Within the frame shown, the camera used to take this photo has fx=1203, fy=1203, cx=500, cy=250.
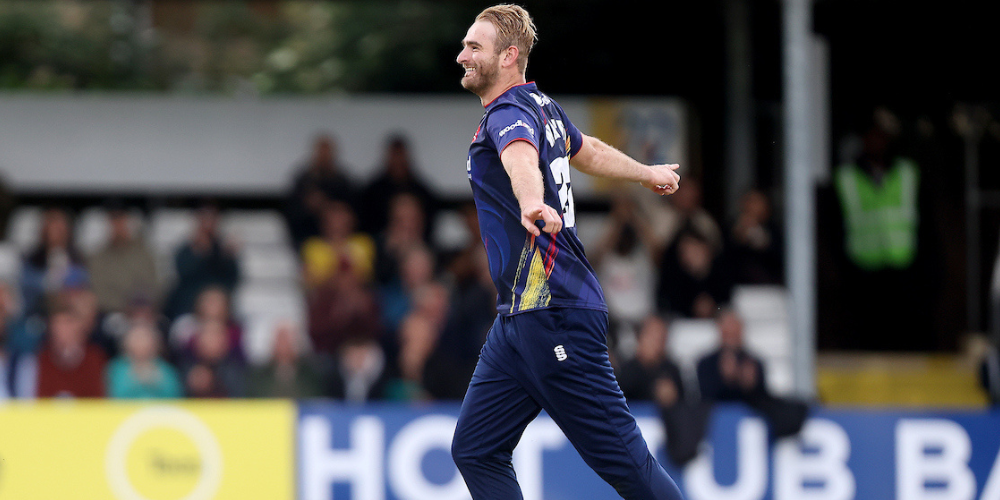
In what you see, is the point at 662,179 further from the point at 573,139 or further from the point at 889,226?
the point at 889,226

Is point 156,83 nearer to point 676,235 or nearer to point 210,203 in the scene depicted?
point 210,203

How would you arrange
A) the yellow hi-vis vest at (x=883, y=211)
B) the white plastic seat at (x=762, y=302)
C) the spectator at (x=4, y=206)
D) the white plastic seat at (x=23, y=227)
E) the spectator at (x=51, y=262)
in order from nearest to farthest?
the yellow hi-vis vest at (x=883, y=211)
the spectator at (x=51, y=262)
the white plastic seat at (x=762, y=302)
the white plastic seat at (x=23, y=227)
the spectator at (x=4, y=206)

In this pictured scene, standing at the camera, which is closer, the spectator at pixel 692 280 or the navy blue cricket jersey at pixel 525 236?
the navy blue cricket jersey at pixel 525 236

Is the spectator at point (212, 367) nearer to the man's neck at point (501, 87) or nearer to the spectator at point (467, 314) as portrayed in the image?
the spectator at point (467, 314)

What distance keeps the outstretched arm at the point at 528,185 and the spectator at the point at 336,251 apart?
668cm

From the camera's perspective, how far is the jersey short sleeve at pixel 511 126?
153 inches

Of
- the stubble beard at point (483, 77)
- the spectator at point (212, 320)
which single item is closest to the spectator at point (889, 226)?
the spectator at point (212, 320)

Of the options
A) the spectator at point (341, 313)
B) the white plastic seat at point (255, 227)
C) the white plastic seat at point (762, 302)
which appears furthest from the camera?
the white plastic seat at point (255, 227)

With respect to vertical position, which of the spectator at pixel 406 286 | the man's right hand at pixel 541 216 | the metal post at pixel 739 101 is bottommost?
the spectator at pixel 406 286

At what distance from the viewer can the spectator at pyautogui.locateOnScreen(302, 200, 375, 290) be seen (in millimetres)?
10586

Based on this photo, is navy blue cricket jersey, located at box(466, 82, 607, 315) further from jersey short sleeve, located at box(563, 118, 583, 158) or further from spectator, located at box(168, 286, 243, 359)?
spectator, located at box(168, 286, 243, 359)

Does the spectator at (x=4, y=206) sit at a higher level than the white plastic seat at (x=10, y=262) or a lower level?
higher

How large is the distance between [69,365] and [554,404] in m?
6.17

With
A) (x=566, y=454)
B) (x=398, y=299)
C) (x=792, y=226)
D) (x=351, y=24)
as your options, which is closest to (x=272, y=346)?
(x=398, y=299)
